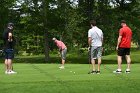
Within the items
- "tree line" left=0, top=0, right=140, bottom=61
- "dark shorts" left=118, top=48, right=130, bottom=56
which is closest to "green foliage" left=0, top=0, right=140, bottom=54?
"tree line" left=0, top=0, right=140, bottom=61

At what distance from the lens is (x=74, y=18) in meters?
48.8

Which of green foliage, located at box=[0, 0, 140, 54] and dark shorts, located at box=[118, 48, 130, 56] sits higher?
green foliage, located at box=[0, 0, 140, 54]

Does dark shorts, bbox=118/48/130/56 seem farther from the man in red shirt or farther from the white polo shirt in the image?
the white polo shirt

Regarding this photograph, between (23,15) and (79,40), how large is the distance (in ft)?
31.4

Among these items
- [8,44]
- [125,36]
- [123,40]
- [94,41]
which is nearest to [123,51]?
[123,40]

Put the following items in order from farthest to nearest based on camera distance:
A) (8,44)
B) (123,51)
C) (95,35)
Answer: (8,44), (123,51), (95,35)

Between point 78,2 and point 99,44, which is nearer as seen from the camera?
point 99,44

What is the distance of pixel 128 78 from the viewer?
16.5 metres

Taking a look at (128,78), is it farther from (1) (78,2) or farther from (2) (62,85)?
(1) (78,2)

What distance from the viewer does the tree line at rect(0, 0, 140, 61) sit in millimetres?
49906

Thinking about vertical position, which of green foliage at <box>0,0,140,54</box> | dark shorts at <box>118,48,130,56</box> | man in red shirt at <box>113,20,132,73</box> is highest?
green foliage at <box>0,0,140,54</box>

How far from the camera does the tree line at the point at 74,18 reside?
49.9 meters

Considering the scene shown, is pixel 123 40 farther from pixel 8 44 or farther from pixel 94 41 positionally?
pixel 8 44

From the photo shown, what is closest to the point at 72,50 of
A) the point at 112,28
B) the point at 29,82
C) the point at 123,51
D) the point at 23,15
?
the point at 112,28
